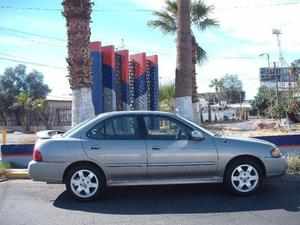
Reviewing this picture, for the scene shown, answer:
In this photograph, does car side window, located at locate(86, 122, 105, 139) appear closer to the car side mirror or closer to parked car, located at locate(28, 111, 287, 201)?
parked car, located at locate(28, 111, 287, 201)

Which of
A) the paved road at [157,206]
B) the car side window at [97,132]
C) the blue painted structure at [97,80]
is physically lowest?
the paved road at [157,206]

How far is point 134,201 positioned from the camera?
7.77 meters

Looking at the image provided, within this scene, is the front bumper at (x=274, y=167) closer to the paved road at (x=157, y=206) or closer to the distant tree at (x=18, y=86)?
the paved road at (x=157, y=206)

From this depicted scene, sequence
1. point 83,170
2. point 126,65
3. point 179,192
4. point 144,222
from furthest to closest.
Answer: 1. point 126,65
2. point 179,192
3. point 83,170
4. point 144,222

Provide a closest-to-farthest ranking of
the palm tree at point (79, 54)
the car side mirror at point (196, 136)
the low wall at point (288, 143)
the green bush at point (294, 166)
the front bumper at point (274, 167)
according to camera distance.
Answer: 1. the car side mirror at point (196, 136)
2. the front bumper at point (274, 167)
3. the green bush at point (294, 166)
4. the low wall at point (288, 143)
5. the palm tree at point (79, 54)

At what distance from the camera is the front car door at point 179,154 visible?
25.4 feet

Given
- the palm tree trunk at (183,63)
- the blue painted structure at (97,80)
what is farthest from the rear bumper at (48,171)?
the blue painted structure at (97,80)

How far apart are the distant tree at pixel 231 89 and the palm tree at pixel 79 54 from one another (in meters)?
98.4

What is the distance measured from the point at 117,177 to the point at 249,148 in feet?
7.82

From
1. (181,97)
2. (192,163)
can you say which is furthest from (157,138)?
(181,97)

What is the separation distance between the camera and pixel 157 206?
7.36 metres

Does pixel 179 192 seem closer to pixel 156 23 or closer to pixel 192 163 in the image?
pixel 192 163

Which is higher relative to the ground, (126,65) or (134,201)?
(126,65)

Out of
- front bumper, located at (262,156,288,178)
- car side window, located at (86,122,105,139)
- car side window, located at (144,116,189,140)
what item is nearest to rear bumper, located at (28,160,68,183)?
car side window, located at (86,122,105,139)
